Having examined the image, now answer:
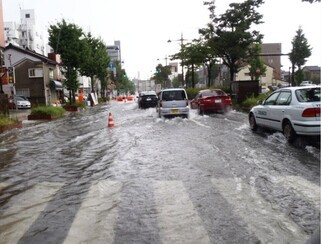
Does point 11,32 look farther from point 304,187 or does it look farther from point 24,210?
point 304,187

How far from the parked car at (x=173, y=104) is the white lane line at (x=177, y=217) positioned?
1409 cm

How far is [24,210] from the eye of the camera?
5438 mm

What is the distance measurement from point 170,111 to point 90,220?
15.9m

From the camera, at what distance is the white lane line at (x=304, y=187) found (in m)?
5.63

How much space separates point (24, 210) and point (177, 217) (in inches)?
90.4

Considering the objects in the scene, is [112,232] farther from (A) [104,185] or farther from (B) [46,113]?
(B) [46,113]

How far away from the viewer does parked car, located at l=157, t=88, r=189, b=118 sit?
2056cm

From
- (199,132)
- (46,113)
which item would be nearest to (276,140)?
(199,132)

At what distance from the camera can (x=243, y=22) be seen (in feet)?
112

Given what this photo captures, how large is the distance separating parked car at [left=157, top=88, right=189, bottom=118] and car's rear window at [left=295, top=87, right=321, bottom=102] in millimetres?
10451

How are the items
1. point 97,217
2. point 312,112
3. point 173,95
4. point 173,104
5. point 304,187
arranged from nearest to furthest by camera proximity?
point 97,217 → point 304,187 → point 312,112 → point 173,104 → point 173,95

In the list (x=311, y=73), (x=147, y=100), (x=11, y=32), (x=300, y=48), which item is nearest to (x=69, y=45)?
(x=147, y=100)

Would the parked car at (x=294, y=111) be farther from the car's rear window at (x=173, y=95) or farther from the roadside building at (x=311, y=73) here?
the roadside building at (x=311, y=73)

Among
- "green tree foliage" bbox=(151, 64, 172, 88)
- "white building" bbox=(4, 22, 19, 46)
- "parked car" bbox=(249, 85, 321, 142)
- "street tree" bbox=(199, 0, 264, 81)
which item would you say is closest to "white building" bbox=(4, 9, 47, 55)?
"white building" bbox=(4, 22, 19, 46)
